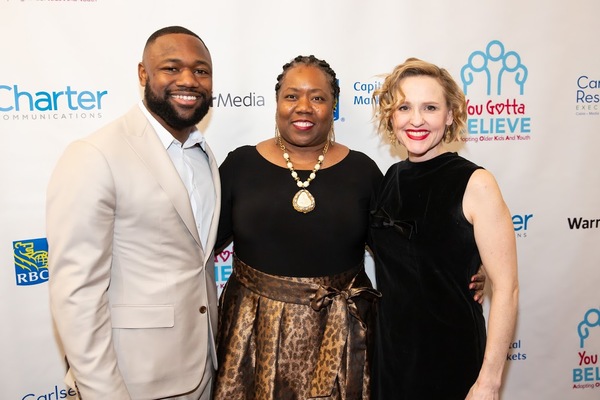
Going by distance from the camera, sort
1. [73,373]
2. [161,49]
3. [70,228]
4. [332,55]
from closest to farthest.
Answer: [70,228] < [73,373] < [161,49] < [332,55]

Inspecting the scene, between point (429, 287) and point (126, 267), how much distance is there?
969 millimetres

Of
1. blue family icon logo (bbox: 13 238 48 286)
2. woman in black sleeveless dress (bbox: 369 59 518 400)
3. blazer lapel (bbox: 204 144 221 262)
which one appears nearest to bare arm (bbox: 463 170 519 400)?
woman in black sleeveless dress (bbox: 369 59 518 400)

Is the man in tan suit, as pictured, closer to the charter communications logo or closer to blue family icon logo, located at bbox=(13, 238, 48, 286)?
the charter communications logo

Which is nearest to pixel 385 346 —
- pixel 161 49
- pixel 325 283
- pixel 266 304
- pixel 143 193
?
pixel 325 283

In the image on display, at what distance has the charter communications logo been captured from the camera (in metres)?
2.19

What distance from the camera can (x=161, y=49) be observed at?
168 centimetres

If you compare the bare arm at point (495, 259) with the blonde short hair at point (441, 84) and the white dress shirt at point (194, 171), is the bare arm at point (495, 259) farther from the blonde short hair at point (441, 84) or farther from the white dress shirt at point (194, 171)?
the white dress shirt at point (194, 171)

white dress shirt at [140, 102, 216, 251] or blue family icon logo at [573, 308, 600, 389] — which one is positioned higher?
white dress shirt at [140, 102, 216, 251]

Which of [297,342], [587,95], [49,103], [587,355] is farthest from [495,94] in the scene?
[49,103]

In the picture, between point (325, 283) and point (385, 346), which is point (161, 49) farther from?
point (385, 346)

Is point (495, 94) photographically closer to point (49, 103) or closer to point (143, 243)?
point (143, 243)

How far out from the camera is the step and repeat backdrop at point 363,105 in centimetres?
223

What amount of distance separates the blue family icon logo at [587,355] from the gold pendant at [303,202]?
1924 mm

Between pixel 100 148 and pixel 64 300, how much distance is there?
44cm
